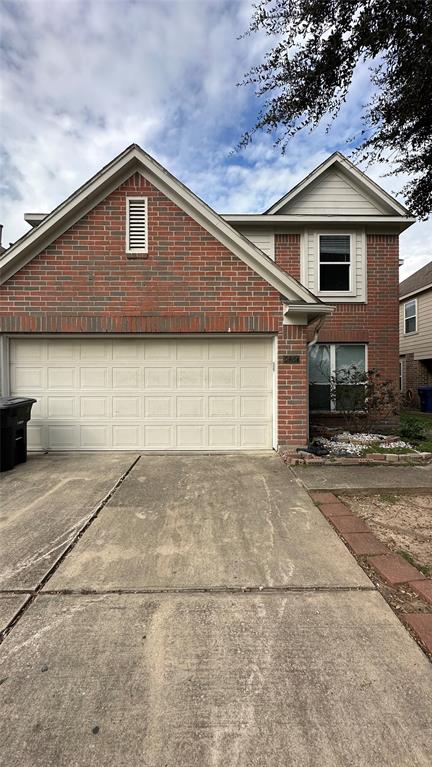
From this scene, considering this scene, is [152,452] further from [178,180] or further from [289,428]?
[178,180]

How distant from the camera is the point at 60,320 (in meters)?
6.93

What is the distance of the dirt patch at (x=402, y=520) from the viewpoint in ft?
11.1

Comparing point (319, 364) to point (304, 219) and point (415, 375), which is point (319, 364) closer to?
point (304, 219)

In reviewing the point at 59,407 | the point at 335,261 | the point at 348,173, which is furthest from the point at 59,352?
the point at 348,173

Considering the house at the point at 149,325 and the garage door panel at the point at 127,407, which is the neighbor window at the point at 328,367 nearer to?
the house at the point at 149,325

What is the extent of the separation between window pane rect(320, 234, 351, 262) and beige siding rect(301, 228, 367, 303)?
15 centimetres

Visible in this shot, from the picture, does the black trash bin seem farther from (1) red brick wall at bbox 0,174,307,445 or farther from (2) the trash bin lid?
(1) red brick wall at bbox 0,174,307,445

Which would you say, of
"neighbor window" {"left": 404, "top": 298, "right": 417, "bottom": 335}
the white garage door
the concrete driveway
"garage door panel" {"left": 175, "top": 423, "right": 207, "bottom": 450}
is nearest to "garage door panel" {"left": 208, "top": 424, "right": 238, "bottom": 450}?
the white garage door

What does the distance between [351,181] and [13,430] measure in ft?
33.8

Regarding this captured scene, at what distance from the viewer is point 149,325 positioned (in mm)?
6930

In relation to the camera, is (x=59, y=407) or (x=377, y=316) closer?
(x=59, y=407)

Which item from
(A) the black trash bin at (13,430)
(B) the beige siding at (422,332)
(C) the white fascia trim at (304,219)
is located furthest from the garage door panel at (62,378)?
(B) the beige siding at (422,332)

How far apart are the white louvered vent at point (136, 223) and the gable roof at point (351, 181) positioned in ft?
13.5

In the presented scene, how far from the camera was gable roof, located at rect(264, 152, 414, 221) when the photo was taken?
9820 mm
